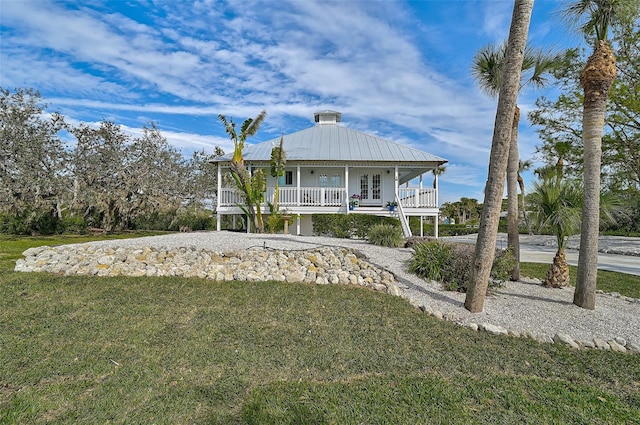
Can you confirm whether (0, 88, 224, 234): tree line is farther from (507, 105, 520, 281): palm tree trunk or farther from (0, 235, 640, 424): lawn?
(507, 105, 520, 281): palm tree trunk

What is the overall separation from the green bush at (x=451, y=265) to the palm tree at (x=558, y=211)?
100cm

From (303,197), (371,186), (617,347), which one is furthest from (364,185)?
(617,347)

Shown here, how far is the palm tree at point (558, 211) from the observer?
7.16 metres

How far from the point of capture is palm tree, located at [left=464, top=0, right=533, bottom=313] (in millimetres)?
5199

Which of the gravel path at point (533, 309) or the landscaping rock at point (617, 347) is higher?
the gravel path at point (533, 309)

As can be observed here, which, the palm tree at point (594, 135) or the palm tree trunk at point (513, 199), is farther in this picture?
the palm tree trunk at point (513, 199)

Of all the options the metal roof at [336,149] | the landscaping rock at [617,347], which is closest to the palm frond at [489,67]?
the landscaping rock at [617,347]

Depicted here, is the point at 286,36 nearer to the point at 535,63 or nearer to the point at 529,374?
the point at 535,63

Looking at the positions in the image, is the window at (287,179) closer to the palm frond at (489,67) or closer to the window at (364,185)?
the window at (364,185)

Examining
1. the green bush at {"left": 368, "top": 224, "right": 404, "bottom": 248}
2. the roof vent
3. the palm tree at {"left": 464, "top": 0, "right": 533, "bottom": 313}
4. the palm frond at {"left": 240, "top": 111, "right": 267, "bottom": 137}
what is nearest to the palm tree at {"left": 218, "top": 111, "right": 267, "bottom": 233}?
the palm frond at {"left": 240, "top": 111, "right": 267, "bottom": 137}

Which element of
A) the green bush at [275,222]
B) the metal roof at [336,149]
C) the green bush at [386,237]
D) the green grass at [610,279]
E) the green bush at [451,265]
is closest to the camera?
the green bush at [451,265]

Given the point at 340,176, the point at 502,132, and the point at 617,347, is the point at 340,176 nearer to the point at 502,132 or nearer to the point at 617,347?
the point at 502,132

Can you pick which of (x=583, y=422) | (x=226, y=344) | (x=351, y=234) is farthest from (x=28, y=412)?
(x=351, y=234)

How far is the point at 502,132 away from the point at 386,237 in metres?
5.62
